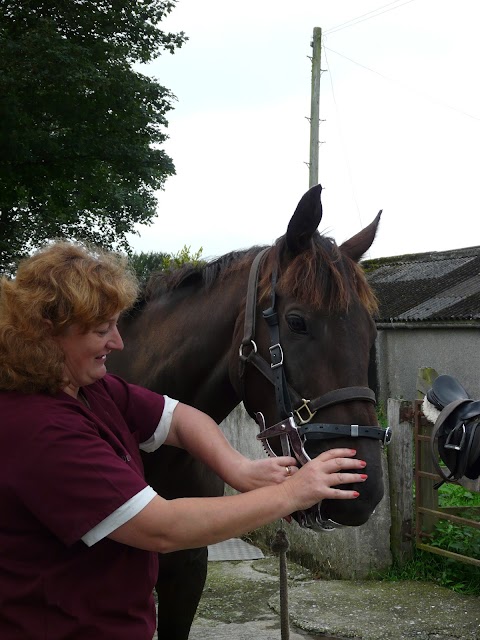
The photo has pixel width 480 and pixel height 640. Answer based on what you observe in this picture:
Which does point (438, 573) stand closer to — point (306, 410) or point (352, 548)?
point (352, 548)

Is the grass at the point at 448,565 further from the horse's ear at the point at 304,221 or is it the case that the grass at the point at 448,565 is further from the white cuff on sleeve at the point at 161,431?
the white cuff on sleeve at the point at 161,431

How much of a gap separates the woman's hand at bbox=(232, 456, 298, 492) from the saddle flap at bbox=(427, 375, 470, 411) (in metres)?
1.23

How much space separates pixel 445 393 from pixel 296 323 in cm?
116

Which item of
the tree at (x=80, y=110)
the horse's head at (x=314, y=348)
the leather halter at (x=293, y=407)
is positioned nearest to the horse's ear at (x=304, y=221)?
the horse's head at (x=314, y=348)

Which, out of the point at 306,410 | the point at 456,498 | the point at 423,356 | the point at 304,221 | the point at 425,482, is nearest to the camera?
the point at 306,410

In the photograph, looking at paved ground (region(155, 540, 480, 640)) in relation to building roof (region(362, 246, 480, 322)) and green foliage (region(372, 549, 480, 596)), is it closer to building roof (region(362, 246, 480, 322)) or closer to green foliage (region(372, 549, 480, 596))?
green foliage (region(372, 549, 480, 596))

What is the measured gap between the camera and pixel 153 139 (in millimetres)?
19250

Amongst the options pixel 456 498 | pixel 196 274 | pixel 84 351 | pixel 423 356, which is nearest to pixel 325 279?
pixel 196 274

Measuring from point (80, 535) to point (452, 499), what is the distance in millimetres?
6166

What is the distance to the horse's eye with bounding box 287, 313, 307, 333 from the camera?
2490mm

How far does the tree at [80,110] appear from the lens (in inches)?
615

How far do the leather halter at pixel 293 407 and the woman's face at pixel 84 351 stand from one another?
25.6 inches

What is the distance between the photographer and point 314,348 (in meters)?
2.45

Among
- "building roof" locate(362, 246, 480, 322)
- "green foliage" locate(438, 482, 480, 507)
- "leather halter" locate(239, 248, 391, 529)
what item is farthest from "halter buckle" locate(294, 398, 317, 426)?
"building roof" locate(362, 246, 480, 322)
